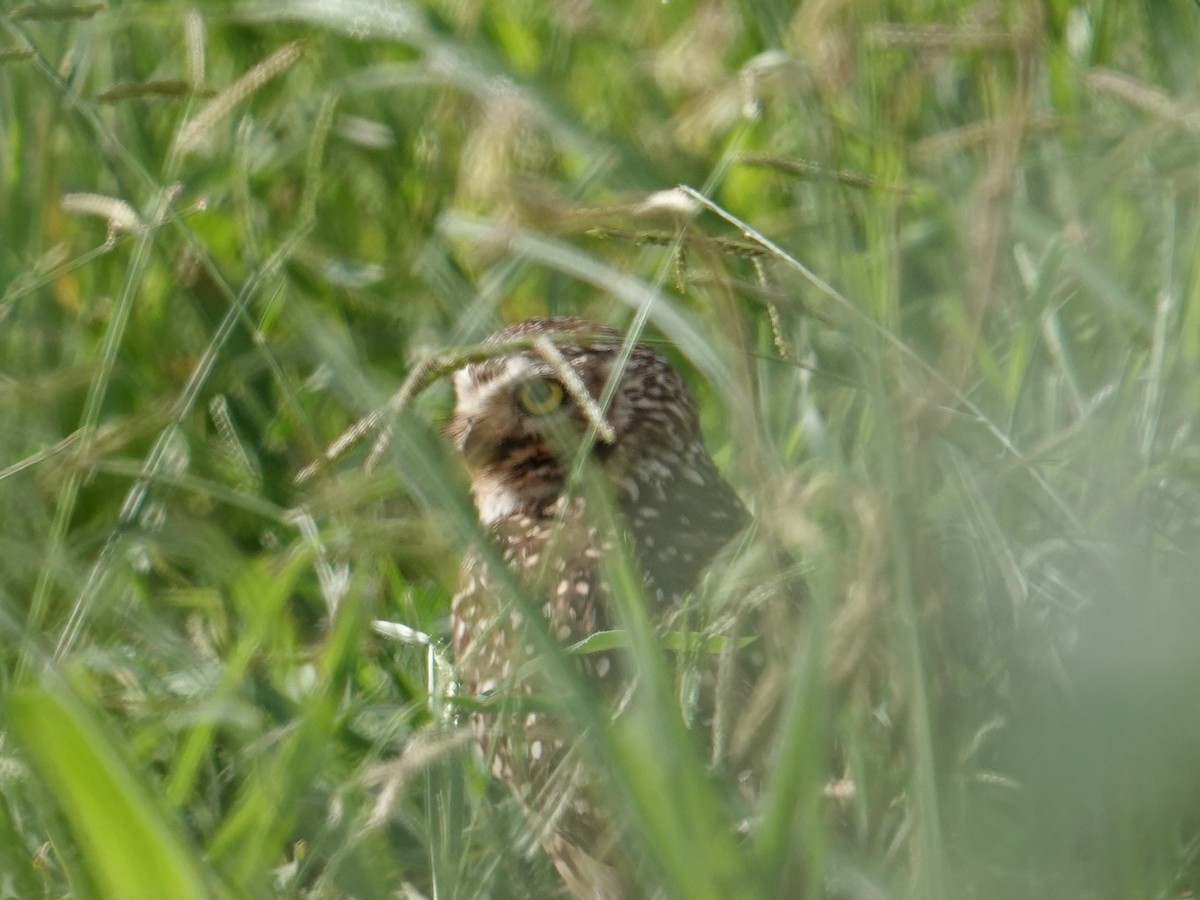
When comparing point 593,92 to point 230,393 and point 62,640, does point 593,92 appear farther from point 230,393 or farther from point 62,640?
point 62,640

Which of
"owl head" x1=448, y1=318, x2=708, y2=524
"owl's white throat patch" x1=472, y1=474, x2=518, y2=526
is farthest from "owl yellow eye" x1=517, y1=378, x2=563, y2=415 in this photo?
"owl's white throat patch" x1=472, y1=474, x2=518, y2=526

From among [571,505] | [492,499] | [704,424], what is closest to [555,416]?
[571,505]

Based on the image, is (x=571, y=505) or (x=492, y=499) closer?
(x=571, y=505)

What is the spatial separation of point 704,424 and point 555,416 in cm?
93

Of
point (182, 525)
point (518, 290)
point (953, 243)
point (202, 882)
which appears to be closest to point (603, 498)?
point (202, 882)

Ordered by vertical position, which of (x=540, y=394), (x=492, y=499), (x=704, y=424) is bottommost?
(x=704, y=424)

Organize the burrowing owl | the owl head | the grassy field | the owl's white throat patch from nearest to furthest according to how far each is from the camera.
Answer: the grassy field
the burrowing owl
the owl head
the owl's white throat patch

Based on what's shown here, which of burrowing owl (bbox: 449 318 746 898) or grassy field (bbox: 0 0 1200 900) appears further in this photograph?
burrowing owl (bbox: 449 318 746 898)

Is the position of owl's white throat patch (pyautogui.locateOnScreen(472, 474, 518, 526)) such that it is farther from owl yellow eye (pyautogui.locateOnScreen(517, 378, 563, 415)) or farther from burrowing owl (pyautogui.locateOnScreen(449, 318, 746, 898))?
owl yellow eye (pyautogui.locateOnScreen(517, 378, 563, 415))

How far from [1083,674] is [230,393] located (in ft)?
8.28

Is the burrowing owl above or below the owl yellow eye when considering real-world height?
below

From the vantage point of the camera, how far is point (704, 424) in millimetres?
4086

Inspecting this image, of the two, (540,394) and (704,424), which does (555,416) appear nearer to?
(540,394)

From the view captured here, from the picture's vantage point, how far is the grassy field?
185 cm
